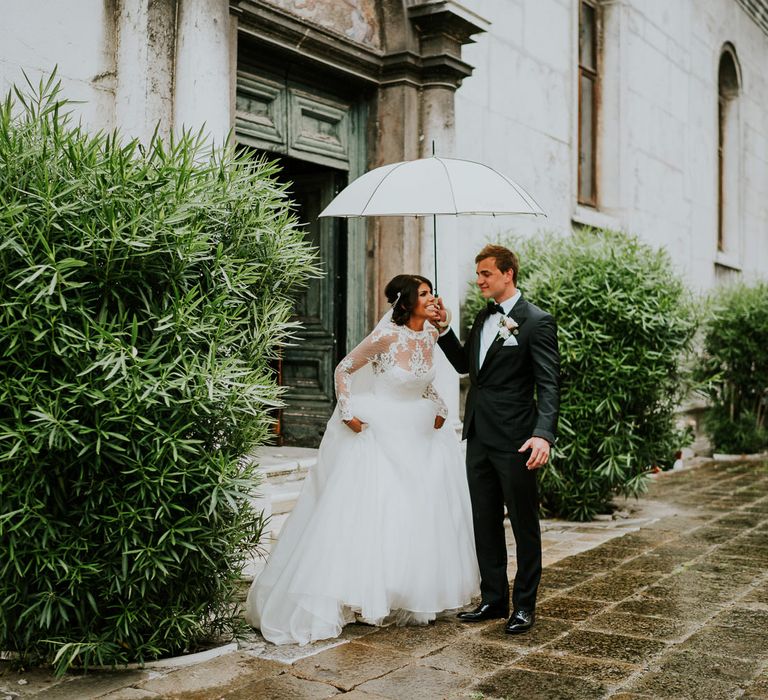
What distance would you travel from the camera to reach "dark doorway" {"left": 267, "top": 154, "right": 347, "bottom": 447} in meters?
8.09

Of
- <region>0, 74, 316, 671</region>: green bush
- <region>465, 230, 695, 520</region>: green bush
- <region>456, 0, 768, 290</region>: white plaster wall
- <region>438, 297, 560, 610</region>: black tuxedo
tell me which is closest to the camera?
<region>0, 74, 316, 671</region>: green bush

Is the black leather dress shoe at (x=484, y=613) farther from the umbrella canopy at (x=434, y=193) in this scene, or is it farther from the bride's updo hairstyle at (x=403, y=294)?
the umbrella canopy at (x=434, y=193)

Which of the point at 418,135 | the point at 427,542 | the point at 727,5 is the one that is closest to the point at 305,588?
the point at 427,542

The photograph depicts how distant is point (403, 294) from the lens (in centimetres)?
516

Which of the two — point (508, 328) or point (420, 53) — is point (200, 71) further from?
point (420, 53)

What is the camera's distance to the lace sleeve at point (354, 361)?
505cm

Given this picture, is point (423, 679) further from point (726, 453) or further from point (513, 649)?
point (726, 453)

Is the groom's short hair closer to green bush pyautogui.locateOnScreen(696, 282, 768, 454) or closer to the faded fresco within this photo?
the faded fresco

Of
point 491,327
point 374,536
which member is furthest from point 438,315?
point 374,536

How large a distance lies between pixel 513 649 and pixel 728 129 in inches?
585

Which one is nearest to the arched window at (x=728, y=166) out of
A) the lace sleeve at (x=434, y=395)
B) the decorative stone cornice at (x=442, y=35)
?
the decorative stone cornice at (x=442, y=35)

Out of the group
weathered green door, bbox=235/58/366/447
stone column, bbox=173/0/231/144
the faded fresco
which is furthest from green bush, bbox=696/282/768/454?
stone column, bbox=173/0/231/144

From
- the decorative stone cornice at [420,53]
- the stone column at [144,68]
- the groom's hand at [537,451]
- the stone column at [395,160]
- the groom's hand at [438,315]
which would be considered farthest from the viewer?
the stone column at [395,160]

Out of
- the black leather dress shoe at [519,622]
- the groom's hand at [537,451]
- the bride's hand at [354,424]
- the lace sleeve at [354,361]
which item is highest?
the lace sleeve at [354,361]
